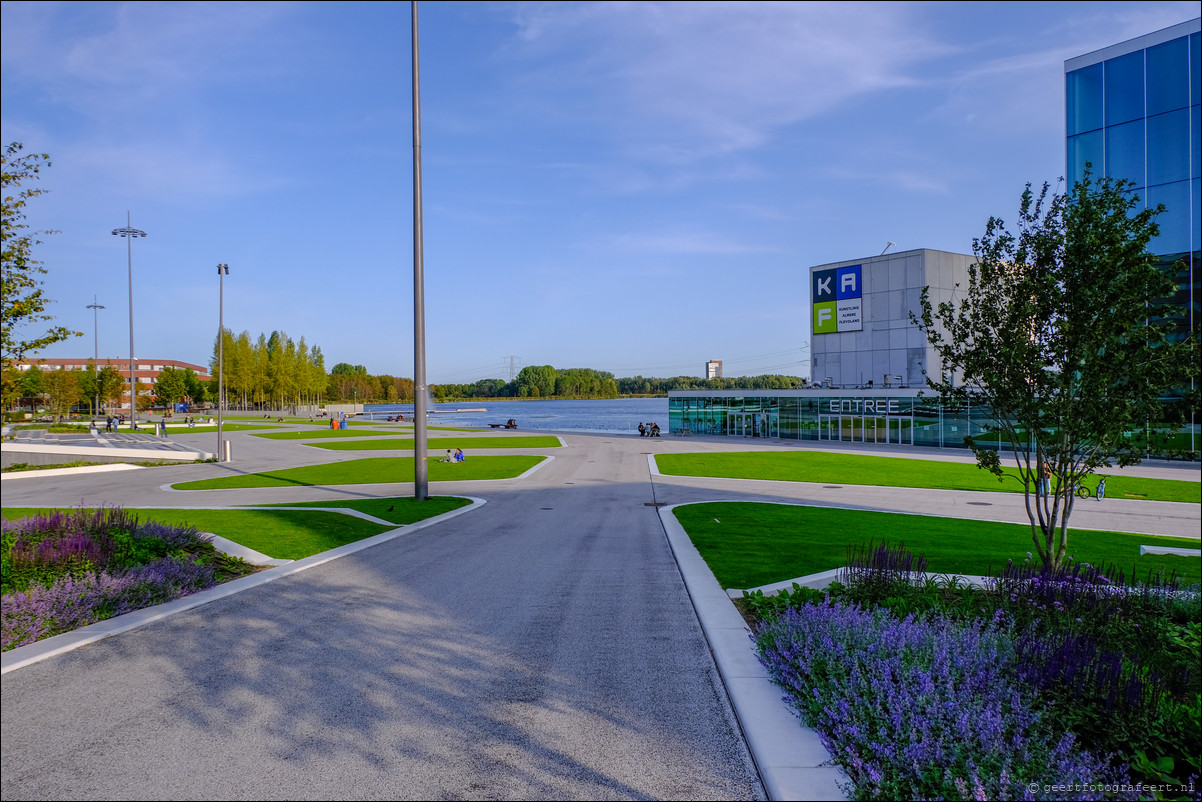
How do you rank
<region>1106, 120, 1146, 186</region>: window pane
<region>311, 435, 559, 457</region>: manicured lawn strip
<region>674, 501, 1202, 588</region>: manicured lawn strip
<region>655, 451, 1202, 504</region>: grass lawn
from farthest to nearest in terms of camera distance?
<region>311, 435, 559, 457</region>: manicured lawn strip
<region>1106, 120, 1146, 186</region>: window pane
<region>655, 451, 1202, 504</region>: grass lawn
<region>674, 501, 1202, 588</region>: manicured lawn strip

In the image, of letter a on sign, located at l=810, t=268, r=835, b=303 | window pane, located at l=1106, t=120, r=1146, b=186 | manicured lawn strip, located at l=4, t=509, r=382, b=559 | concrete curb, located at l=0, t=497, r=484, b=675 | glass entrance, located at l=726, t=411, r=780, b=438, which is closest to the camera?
concrete curb, located at l=0, t=497, r=484, b=675

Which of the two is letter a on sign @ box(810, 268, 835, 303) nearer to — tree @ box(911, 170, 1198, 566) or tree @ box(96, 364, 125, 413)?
tree @ box(911, 170, 1198, 566)

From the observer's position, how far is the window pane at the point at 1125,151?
1059 inches

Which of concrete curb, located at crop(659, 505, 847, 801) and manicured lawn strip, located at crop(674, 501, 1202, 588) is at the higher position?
concrete curb, located at crop(659, 505, 847, 801)

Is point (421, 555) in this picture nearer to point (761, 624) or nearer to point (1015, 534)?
point (761, 624)

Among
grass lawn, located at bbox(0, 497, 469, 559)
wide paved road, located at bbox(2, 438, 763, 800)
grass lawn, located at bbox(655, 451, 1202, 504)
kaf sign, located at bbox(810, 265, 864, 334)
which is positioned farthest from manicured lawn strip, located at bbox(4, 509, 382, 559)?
kaf sign, located at bbox(810, 265, 864, 334)

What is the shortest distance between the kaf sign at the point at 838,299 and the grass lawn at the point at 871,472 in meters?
19.8

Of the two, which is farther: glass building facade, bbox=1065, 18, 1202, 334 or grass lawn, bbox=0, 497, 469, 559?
glass building facade, bbox=1065, 18, 1202, 334

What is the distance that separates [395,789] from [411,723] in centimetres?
80

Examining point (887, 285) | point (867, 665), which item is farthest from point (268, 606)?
point (887, 285)

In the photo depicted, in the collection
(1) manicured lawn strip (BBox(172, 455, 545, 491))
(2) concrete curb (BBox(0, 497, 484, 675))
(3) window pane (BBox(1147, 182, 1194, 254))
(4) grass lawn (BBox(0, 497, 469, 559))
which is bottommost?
(1) manicured lawn strip (BBox(172, 455, 545, 491))

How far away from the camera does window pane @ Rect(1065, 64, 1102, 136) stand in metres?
28.5

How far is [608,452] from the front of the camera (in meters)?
35.2

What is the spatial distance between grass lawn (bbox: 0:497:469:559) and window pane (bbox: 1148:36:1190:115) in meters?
31.1
